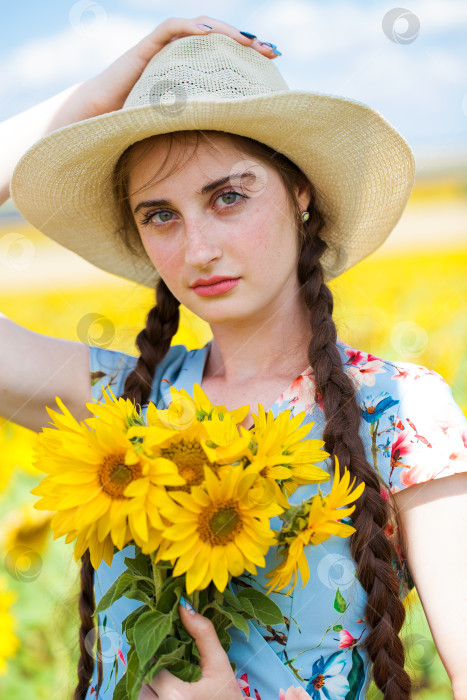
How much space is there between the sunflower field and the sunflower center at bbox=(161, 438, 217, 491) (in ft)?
2.01

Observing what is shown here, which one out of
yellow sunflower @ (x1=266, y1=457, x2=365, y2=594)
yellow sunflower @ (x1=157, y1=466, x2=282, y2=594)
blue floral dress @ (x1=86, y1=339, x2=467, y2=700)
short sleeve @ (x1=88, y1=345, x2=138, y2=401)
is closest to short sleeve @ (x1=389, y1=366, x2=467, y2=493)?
blue floral dress @ (x1=86, y1=339, x2=467, y2=700)

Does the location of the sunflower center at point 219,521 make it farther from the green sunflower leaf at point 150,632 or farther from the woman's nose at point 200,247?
the woman's nose at point 200,247

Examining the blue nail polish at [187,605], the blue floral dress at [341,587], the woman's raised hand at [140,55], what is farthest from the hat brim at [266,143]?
the blue nail polish at [187,605]

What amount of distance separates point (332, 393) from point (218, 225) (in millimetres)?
375

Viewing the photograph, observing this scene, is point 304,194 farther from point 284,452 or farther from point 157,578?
point 157,578

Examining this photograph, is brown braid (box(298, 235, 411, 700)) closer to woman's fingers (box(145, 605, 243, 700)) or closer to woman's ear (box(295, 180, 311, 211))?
woman's fingers (box(145, 605, 243, 700))

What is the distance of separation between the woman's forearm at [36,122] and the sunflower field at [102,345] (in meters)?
0.19

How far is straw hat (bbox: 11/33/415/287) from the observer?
124 cm

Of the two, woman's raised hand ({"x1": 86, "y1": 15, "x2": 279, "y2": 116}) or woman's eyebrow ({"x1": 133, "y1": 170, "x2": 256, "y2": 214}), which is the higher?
woman's raised hand ({"x1": 86, "y1": 15, "x2": 279, "y2": 116})

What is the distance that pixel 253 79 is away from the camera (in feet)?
4.25

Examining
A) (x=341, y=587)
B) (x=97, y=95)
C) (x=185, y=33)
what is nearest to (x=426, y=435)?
(x=341, y=587)

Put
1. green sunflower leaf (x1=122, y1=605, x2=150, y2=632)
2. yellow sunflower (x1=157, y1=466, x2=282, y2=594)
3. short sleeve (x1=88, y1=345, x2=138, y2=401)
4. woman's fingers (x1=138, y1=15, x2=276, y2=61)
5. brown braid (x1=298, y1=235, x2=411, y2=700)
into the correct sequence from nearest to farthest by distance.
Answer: yellow sunflower (x1=157, y1=466, x2=282, y2=594) → green sunflower leaf (x1=122, y1=605, x2=150, y2=632) → brown braid (x1=298, y1=235, x2=411, y2=700) → woman's fingers (x1=138, y1=15, x2=276, y2=61) → short sleeve (x1=88, y1=345, x2=138, y2=401)

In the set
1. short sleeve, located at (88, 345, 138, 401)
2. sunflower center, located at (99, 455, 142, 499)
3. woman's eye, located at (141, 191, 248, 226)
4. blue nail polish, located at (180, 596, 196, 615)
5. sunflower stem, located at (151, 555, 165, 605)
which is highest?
woman's eye, located at (141, 191, 248, 226)

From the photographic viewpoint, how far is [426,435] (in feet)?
3.83
